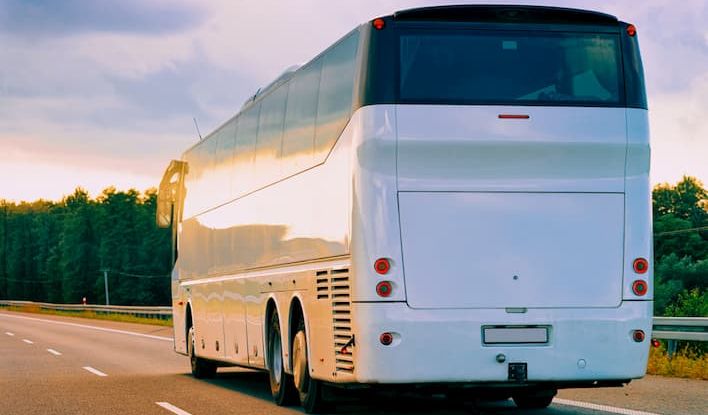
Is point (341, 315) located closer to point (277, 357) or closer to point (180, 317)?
point (277, 357)

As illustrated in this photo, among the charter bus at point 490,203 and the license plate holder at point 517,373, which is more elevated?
the charter bus at point 490,203

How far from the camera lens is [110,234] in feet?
515

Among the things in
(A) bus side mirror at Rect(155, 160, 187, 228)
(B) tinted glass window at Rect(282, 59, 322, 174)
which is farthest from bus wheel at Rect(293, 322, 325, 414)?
(A) bus side mirror at Rect(155, 160, 187, 228)

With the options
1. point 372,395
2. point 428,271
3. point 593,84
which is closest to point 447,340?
point 428,271

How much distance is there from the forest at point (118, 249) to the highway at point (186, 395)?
67.1 m

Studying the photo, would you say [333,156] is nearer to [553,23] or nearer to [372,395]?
[553,23]

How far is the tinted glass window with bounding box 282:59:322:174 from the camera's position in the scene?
42.7 ft

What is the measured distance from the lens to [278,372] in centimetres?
1467

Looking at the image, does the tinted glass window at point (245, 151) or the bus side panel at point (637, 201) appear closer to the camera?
the bus side panel at point (637, 201)

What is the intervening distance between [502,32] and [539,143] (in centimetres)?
103

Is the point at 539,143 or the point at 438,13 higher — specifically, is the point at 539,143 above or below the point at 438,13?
below

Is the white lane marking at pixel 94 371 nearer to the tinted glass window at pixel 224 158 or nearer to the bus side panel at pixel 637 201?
the tinted glass window at pixel 224 158

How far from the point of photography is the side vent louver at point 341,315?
1133cm

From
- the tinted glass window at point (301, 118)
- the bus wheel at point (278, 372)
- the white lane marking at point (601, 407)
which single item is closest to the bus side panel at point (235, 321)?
the bus wheel at point (278, 372)
